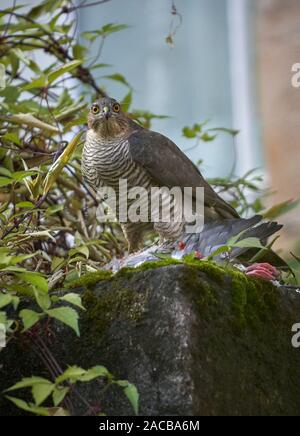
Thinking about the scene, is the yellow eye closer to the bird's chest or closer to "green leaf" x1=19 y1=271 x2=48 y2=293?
the bird's chest

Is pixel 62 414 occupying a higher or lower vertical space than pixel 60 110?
lower

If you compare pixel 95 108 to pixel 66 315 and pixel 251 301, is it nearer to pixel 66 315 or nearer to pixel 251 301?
pixel 251 301

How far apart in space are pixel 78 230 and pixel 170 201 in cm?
41

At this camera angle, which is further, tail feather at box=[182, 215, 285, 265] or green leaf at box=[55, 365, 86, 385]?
tail feather at box=[182, 215, 285, 265]

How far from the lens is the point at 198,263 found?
260cm

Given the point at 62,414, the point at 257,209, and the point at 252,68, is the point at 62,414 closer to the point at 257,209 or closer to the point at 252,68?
the point at 257,209

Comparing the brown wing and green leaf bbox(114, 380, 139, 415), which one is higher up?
the brown wing

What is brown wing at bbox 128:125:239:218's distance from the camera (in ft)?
12.8

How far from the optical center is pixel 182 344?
7.75ft

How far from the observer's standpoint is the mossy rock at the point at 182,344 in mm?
2355

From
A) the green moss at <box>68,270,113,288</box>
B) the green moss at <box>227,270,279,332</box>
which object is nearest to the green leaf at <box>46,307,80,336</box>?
the green moss at <box>68,270,113,288</box>

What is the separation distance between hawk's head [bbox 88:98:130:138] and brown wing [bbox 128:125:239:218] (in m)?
0.08

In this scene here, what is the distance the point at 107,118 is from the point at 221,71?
13.7ft

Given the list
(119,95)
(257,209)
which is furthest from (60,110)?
(119,95)
